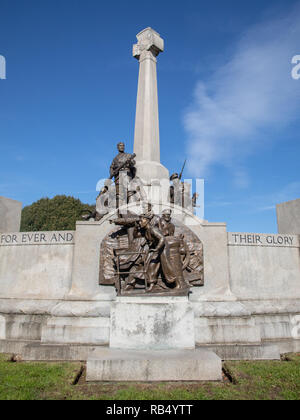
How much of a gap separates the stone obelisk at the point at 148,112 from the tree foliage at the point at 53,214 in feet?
75.9

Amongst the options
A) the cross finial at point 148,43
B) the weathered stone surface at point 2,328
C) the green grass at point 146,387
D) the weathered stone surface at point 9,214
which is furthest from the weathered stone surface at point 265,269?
the cross finial at point 148,43

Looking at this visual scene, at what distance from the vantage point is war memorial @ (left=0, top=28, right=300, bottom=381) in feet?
19.9

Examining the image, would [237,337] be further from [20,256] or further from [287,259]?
[20,256]

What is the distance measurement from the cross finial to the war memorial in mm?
5952

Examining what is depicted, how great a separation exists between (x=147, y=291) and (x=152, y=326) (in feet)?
2.67

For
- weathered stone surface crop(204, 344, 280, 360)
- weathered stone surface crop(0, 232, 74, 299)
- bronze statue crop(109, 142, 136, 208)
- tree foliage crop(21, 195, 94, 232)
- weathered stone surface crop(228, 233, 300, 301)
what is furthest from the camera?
tree foliage crop(21, 195, 94, 232)

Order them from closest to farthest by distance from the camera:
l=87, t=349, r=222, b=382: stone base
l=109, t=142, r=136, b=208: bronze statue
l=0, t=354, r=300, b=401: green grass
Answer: l=0, t=354, r=300, b=401: green grass
l=87, t=349, r=222, b=382: stone base
l=109, t=142, r=136, b=208: bronze statue

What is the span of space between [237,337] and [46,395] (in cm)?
432

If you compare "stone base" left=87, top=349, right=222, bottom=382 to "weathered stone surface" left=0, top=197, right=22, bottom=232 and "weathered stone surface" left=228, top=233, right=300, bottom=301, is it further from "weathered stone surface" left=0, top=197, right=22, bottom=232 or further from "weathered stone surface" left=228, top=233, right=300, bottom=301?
"weathered stone surface" left=0, top=197, right=22, bottom=232

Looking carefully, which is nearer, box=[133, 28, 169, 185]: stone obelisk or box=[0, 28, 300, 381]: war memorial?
box=[0, 28, 300, 381]: war memorial

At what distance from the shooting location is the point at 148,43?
43.2ft

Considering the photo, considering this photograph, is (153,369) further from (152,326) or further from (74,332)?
(74,332)

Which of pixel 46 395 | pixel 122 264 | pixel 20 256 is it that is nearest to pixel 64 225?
pixel 20 256

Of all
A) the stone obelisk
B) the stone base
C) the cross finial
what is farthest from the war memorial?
the cross finial
